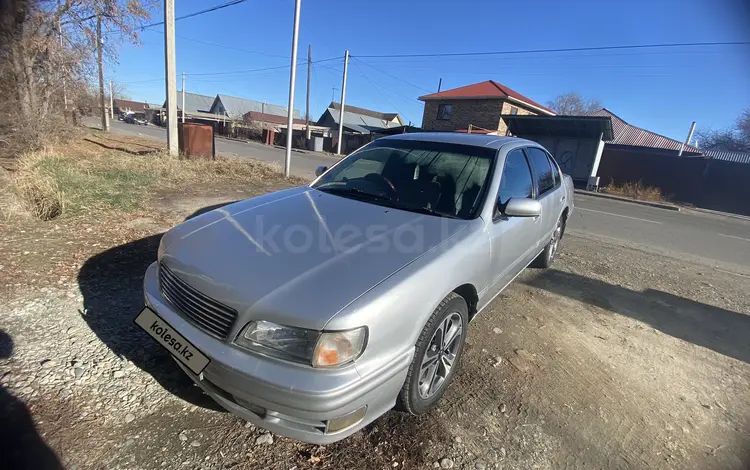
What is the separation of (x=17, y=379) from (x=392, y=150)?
2.95m

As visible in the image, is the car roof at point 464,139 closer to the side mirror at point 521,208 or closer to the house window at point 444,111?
the side mirror at point 521,208

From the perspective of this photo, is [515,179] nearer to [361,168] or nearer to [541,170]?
[541,170]

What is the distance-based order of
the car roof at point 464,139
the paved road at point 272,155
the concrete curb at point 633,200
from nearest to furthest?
1. the car roof at point 464,139
2. the concrete curb at point 633,200
3. the paved road at point 272,155

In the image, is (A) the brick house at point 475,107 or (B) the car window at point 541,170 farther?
(A) the brick house at point 475,107

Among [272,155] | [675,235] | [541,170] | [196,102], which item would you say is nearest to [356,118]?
[272,155]

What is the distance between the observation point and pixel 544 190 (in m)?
3.93

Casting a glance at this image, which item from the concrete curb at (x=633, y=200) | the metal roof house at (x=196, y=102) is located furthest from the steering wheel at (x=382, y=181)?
the metal roof house at (x=196, y=102)

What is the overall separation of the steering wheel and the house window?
1169 inches

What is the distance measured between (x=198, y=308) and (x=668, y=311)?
447 centimetres

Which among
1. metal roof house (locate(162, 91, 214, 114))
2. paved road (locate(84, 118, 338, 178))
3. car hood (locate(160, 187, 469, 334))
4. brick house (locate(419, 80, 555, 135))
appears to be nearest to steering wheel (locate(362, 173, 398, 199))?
car hood (locate(160, 187, 469, 334))

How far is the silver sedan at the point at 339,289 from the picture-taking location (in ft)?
5.29

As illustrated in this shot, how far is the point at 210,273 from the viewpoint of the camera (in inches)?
73.5

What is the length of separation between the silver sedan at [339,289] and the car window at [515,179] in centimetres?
3

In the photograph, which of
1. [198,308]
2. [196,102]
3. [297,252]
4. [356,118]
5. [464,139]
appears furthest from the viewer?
[196,102]
